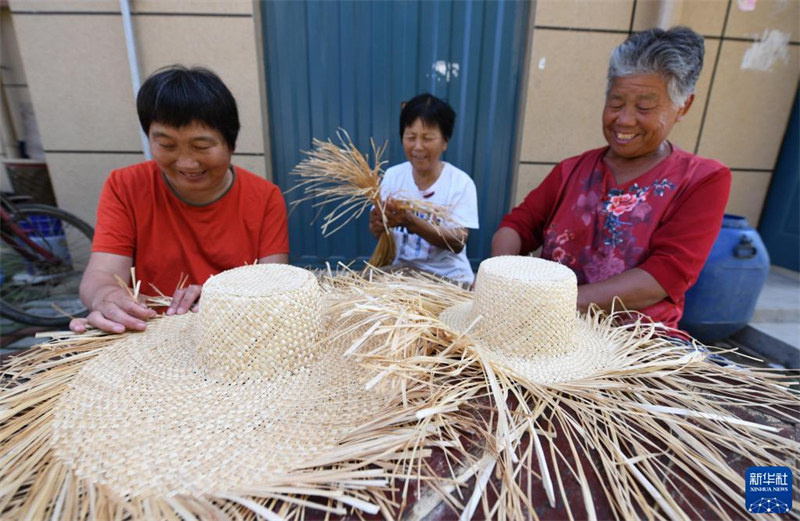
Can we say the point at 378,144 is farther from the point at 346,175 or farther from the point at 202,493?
the point at 202,493

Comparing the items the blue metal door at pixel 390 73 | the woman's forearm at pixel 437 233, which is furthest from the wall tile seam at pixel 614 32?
the woman's forearm at pixel 437 233

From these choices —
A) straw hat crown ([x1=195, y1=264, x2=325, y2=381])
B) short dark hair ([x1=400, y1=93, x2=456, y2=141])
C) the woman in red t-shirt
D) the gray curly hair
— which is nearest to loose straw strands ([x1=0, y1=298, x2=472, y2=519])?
straw hat crown ([x1=195, y1=264, x2=325, y2=381])

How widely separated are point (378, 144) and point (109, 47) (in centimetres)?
181

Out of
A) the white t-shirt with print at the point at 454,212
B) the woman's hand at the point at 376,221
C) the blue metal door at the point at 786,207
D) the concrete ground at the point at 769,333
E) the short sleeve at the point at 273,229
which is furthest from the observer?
the blue metal door at the point at 786,207

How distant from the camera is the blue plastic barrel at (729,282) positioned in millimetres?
2080

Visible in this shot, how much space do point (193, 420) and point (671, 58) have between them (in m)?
1.60

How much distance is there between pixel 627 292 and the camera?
118 centimetres

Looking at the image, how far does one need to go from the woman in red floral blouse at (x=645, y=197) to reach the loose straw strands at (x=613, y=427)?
1.30ft

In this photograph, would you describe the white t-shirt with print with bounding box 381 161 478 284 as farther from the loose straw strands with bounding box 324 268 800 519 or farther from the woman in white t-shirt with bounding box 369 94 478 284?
the loose straw strands with bounding box 324 268 800 519

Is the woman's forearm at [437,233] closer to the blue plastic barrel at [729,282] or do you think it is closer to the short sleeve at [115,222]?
the short sleeve at [115,222]

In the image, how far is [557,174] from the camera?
160cm

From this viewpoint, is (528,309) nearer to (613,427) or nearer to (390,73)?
(613,427)

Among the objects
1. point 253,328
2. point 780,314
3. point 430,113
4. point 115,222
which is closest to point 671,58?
point 430,113

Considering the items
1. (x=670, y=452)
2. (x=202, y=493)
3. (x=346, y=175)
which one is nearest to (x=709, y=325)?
(x=670, y=452)
